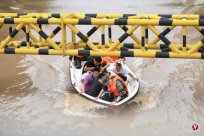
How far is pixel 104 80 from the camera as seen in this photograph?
1140 centimetres

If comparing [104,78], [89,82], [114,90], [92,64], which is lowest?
[114,90]

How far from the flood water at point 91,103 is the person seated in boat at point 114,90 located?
319mm

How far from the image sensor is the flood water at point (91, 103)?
1041cm

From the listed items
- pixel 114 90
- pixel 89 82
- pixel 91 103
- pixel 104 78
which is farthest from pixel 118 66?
pixel 91 103

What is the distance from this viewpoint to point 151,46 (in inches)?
413

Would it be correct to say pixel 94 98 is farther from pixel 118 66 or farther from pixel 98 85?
pixel 118 66

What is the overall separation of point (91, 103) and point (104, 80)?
665 millimetres

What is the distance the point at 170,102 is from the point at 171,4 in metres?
18.1

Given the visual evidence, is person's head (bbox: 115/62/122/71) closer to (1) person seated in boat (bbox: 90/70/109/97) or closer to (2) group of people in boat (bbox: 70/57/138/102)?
(2) group of people in boat (bbox: 70/57/138/102)

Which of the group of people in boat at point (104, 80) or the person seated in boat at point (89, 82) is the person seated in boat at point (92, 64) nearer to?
the group of people in boat at point (104, 80)

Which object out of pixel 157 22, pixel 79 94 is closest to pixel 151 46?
pixel 157 22

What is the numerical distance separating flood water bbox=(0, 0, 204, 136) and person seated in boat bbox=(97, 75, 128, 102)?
0.32 meters

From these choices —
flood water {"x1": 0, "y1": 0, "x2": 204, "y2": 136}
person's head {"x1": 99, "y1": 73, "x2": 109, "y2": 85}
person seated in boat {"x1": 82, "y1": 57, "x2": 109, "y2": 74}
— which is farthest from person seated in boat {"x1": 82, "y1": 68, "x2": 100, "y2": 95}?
person seated in boat {"x1": 82, "y1": 57, "x2": 109, "y2": 74}

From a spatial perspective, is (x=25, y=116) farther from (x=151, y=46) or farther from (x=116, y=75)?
(x=151, y=46)
